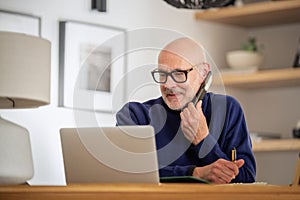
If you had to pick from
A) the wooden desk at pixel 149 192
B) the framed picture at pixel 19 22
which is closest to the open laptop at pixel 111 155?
the wooden desk at pixel 149 192

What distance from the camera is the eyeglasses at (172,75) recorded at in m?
3.00

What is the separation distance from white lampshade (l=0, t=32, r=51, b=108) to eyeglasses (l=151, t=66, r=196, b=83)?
456 mm

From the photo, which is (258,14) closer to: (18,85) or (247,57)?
(247,57)

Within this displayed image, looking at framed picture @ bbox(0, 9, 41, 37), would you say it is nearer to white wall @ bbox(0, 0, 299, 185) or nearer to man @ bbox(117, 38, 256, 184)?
white wall @ bbox(0, 0, 299, 185)

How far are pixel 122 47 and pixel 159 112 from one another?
1.25ft

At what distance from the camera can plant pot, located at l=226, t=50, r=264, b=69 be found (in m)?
4.64

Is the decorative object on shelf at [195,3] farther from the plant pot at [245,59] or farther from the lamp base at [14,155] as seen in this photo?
the plant pot at [245,59]

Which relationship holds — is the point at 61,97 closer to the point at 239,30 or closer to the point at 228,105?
the point at 228,105

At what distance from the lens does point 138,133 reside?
2447mm

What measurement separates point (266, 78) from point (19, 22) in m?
1.45

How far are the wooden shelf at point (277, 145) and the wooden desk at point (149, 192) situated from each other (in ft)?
6.79

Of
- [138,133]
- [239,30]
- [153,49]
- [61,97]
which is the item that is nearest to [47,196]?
[138,133]

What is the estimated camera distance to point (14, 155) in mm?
3143

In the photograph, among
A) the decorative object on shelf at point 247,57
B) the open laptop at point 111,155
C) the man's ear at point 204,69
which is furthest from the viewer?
the decorative object on shelf at point 247,57
